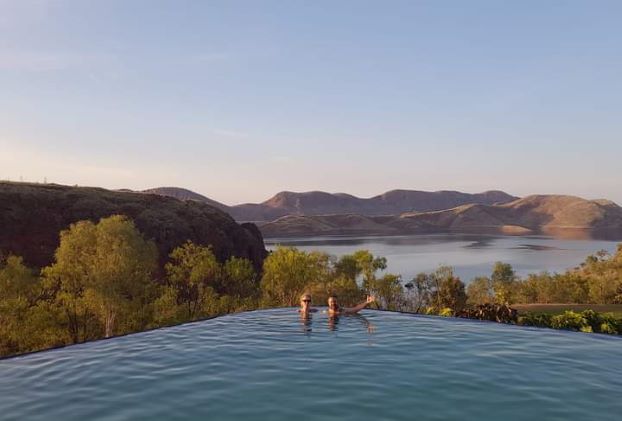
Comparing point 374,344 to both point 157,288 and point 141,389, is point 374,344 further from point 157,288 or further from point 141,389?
point 157,288

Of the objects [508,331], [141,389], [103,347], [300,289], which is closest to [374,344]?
[508,331]

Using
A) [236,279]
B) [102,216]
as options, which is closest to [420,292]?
[236,279]

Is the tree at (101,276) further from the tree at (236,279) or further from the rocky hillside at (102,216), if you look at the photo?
the rocky hillside at (102,216)

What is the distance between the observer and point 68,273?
3803 centimetres

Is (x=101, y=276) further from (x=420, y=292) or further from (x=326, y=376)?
(x=420, y=292)

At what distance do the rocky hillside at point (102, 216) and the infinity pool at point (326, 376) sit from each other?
292 ft

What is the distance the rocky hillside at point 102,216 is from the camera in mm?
100688

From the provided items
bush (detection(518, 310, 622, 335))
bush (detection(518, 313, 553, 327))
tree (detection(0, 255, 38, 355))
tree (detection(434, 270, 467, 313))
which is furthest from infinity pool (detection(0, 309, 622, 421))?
tree (detection(434, 270, 467, 313))

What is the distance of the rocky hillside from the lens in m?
101

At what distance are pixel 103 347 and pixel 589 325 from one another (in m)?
25.4

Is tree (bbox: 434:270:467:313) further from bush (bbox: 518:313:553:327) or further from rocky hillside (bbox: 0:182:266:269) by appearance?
rocky hillside (bbox: 0:182:266:269)

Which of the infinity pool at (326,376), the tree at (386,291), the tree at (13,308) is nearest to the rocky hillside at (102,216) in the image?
the tree at (386,291)

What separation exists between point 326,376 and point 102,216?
109871 mm

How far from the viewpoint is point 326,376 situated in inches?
663
